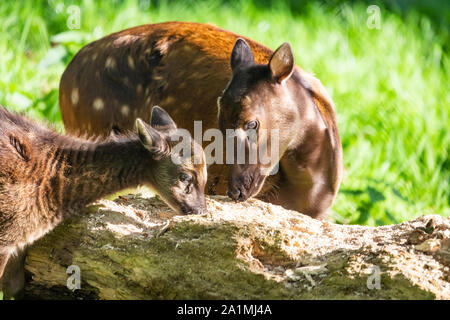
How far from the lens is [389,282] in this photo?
345cm

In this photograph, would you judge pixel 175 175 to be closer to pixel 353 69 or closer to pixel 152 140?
pixel 152 140

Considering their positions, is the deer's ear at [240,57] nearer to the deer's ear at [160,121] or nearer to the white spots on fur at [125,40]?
the deer's ear at [160,121]

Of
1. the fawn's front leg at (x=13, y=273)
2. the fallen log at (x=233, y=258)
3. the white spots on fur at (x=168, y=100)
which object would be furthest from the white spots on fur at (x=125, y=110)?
the fawn's front leg at (x=13, y=273)

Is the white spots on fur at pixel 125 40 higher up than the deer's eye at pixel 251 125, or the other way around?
the white spots on fur at pixel 125 40

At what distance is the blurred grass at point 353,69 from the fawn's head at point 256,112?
134cm

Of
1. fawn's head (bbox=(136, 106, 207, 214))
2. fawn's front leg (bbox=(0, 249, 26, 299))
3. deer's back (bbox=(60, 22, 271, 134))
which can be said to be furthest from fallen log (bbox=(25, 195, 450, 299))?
deer's back (bbox=(60, 22, 271, 134))

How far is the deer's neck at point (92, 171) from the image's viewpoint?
434cm

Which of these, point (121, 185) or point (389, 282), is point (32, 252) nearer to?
point (121, 185)

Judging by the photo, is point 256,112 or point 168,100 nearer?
point 256,112

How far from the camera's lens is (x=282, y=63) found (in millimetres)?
4840

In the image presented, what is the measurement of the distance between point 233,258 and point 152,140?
1072mm

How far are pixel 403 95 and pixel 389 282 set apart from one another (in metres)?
4.87

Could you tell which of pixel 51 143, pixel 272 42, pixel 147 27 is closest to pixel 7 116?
pixel 51 143

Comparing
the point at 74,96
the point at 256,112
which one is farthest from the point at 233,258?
the point at 74,96
